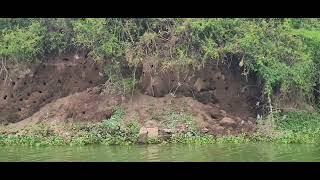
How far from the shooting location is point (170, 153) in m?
14.6

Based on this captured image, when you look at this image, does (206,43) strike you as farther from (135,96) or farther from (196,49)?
(135,96)

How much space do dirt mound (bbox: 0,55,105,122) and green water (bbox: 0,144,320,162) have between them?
4366 millimetres

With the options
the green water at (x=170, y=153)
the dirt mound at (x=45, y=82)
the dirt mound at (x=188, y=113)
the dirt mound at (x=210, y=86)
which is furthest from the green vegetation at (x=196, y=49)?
the green water at (x=170, y=153)

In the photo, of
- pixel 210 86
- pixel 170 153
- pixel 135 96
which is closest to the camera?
pixel 170 153

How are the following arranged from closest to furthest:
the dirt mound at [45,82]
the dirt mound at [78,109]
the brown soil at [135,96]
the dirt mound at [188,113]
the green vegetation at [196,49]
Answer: the dirt mound at [188,113]
the green vegetation at [196,49]
the brown soil at [135,96]
the dirt mound at [78,109]
the dirt mound at [45,82]

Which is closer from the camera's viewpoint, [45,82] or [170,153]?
[170,153]

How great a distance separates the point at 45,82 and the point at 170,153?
937cm

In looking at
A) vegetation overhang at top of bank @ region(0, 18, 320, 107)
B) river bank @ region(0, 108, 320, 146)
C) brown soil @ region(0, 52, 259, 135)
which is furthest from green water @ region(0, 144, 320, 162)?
vegetation overhang at top of bank @ region(0, 18, 320, 107)

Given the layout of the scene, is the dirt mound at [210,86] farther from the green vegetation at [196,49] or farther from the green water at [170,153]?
the green water at [170,153]

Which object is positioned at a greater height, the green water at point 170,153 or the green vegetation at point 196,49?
the green vegetation at point 196,49

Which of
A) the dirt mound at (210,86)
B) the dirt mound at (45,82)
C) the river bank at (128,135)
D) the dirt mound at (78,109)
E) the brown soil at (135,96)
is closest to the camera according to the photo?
the river bank at (128,135)

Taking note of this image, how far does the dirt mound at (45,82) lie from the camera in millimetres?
21312

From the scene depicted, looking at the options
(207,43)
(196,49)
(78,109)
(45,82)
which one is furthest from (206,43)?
(45,82)

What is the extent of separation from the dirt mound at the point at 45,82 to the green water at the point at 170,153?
14.3 feet
